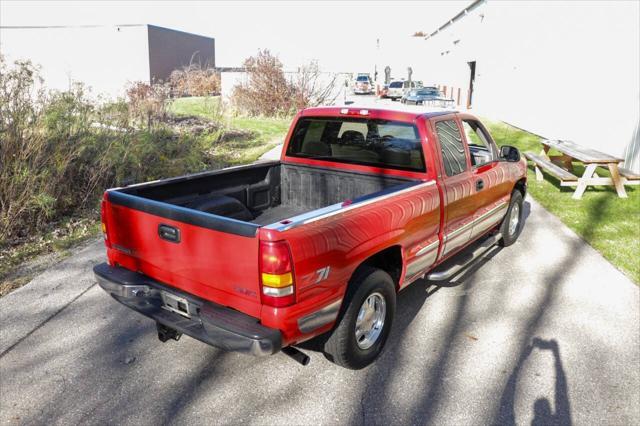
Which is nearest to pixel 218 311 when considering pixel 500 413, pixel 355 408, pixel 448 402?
pixel 355 408

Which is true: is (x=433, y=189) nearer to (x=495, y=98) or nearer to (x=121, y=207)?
(x=121, y=207)

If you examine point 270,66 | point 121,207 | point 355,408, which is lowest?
point 355,408

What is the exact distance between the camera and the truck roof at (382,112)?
4477 mm

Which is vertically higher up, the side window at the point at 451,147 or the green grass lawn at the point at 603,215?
the side window at the point at 451,147

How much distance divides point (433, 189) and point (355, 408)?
1880 millimetres

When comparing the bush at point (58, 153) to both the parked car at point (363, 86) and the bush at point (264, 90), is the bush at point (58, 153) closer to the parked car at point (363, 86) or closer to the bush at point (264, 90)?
the bush at point (264, 90)

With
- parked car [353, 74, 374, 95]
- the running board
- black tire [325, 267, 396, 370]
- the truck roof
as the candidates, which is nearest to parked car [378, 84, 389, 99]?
parked car [353, 74, 374, 95]

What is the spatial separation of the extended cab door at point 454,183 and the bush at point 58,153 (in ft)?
14.2

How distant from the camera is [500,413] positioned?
318cm

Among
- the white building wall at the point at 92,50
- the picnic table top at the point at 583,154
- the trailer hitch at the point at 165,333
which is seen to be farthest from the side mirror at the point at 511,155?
the white building wall at the point at 92,50

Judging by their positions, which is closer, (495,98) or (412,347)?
(412,347)

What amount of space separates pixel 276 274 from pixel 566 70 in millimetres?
16237

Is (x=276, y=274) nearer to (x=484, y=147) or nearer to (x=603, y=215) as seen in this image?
(x=484, y=147)

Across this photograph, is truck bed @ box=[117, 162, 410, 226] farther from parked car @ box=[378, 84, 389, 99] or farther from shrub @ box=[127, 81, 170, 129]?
parked car @ box=[378, 84, 389, 99]
